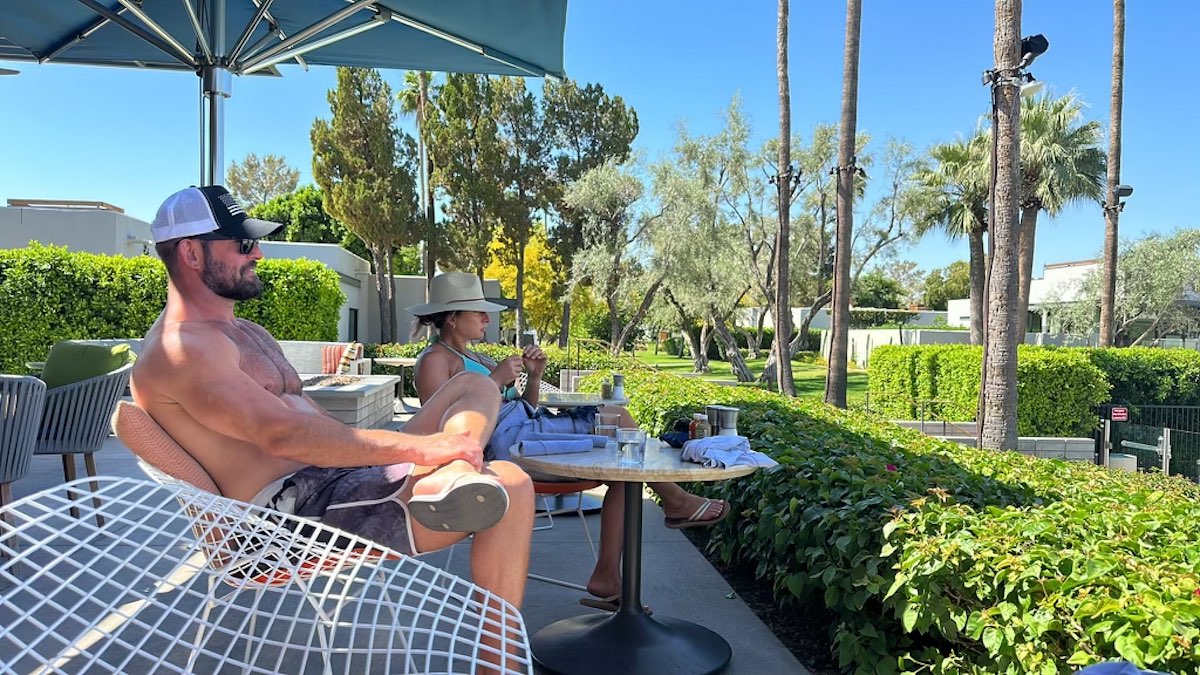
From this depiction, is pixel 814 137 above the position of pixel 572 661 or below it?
above

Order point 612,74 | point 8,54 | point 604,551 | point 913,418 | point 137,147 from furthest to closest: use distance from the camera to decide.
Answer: point 137,147, point 612,74, point 913,418, point 8,54, point 604,551

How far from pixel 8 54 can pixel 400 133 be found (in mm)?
20385

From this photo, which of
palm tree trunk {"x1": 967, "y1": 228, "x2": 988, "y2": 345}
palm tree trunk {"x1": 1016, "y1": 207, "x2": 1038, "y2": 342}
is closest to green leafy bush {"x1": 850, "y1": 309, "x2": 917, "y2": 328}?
palm tree trunk {"x1": 967, "y1": 228, "x2": 988, "y2": 345}

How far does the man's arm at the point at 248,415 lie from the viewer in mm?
1861

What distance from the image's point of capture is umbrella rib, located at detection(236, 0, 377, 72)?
164 inches

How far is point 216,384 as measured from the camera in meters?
1.86

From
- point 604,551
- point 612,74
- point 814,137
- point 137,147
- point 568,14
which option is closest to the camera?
point 604,551

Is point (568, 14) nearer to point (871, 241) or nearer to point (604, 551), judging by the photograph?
point (604, 551)

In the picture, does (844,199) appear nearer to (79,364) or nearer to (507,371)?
(507,371)

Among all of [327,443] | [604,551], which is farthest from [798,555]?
[327,443]

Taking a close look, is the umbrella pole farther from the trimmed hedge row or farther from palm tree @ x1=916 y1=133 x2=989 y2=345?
palm tree @ x1=916 y1=133 x2=989 y2=345

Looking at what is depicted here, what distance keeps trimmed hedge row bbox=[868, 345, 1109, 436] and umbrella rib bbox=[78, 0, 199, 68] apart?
1273 cm

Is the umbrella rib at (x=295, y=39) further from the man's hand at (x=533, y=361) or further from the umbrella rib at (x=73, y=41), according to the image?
the man's hand at (x=533, y=361)

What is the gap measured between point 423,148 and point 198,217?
1089 inches
